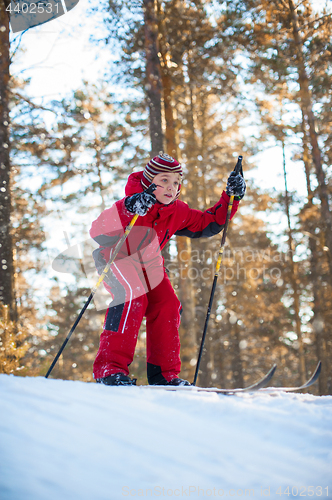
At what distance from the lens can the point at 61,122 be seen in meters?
7.97

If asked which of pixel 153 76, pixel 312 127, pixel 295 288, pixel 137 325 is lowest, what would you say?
pixel 295 288

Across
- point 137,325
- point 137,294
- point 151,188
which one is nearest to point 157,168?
point 151,188

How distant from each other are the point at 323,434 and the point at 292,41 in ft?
33.1

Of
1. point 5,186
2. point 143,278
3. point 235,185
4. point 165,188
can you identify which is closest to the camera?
point 143,278

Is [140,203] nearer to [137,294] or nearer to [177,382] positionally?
[137,294]

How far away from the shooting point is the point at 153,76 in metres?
7.23

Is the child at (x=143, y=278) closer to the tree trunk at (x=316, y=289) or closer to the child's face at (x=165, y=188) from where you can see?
the child's face at (x=165, y=188)

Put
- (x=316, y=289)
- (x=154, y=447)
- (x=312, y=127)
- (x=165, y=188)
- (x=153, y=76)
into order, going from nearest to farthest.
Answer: (x=154, y=447), (x=165, y=188), (x=153, y=76), (x=312, y=127), (x=316, y=289)

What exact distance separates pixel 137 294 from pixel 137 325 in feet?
0.84

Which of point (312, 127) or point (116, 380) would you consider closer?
point (116, 380)

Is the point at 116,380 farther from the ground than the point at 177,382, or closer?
farther from the ground

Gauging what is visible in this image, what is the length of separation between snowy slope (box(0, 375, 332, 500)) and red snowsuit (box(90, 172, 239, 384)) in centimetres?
97

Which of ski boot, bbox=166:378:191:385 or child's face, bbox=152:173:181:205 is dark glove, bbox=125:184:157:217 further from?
ski boot, bbox=166:378:191:385

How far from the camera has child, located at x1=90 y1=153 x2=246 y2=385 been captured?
9.04 ft
